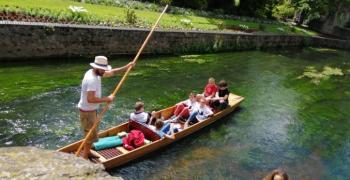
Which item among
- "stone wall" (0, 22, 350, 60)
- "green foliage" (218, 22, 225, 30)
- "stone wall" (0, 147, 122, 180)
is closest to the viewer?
"stone wall" (0, 147, 122, 180)

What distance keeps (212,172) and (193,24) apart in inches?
745

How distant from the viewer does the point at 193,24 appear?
28.6 meters

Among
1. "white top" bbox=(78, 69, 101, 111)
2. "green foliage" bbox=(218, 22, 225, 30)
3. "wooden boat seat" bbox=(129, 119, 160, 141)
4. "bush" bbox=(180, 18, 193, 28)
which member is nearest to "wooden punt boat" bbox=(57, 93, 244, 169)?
"wooden boat seat" bbox=(129, 119, 160, 141)

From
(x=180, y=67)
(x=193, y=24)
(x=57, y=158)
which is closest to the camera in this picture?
(x=57, y=158)

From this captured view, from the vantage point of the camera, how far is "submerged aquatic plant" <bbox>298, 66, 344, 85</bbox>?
78.3 feet

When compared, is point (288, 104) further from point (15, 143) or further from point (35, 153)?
point (35, 153)

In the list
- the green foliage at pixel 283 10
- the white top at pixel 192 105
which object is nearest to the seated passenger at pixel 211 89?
the white top at pixel 192 105

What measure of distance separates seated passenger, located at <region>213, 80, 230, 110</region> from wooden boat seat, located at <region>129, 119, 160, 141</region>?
3.85 metres

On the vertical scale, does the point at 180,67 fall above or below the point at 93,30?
below

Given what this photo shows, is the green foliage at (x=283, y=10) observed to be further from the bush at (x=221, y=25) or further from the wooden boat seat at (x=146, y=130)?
the wooden boat seat at (x=146, y=130)

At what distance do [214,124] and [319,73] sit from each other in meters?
13.9

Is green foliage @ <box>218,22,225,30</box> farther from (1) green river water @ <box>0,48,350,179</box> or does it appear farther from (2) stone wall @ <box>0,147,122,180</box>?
(2) stone wall @ <box>0,147,122,180</box>

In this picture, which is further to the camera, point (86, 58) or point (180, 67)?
point (180, 67)

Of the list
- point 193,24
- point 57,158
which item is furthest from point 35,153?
point 193,24
